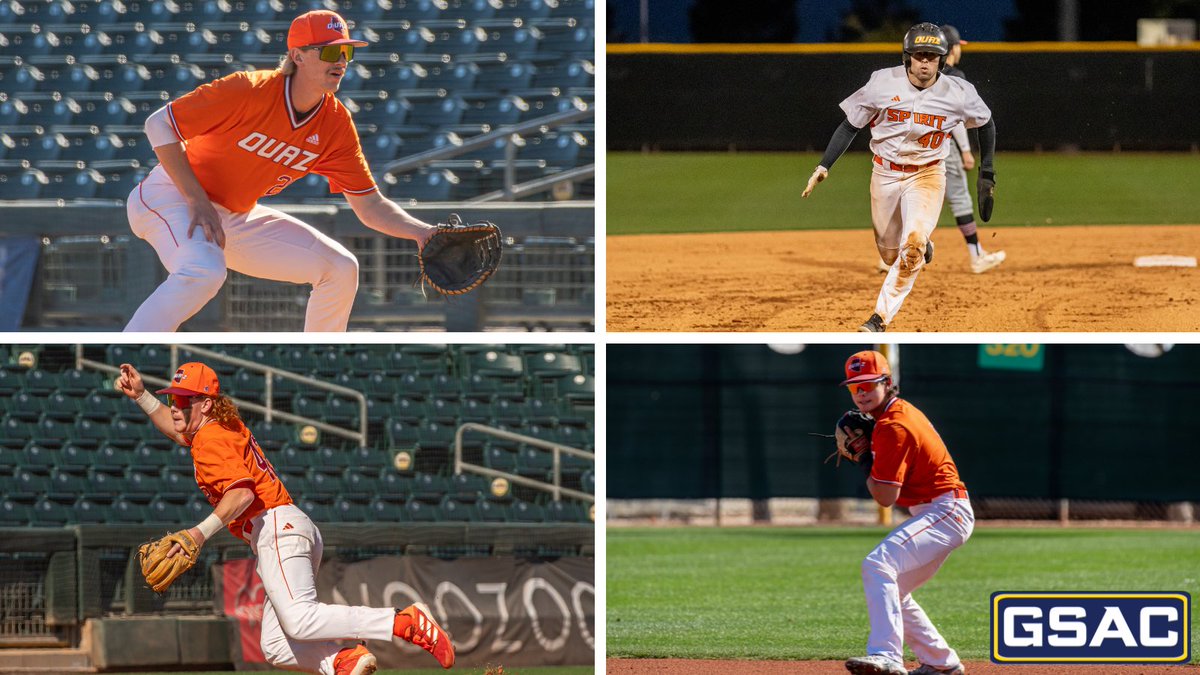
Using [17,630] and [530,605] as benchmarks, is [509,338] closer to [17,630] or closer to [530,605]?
[530,605]

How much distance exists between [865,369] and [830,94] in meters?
6.70

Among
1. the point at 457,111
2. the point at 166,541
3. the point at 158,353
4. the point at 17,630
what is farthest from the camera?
the point at 457,111

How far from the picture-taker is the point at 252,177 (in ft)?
14.1

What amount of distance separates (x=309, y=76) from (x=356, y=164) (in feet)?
1.21

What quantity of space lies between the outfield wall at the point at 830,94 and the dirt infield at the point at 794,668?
6.14 metres

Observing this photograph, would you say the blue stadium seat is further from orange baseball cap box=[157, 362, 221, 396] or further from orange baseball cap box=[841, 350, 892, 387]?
orange baseball cap box=[841, 350, 892, 387]

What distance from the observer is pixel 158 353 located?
7.24 m

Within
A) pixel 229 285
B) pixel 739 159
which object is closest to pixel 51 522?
pixel 229 285

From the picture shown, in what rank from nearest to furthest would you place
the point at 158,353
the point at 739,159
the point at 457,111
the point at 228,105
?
the point at 228,105 < the point at 158,353 < the point at 457,111 < the point at 739,159

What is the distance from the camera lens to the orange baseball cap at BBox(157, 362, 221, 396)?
3.99 meters

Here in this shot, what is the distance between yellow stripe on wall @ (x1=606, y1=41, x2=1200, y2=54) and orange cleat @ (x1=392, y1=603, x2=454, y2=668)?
6624 millimetres

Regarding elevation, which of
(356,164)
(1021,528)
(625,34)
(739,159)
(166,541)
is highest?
(625,34)

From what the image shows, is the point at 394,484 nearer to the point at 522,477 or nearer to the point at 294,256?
the point at 522,477

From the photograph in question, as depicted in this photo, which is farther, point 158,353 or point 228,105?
point 158,353
